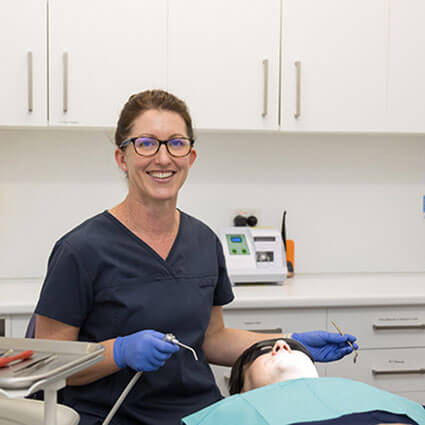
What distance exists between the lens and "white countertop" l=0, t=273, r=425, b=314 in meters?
2.12

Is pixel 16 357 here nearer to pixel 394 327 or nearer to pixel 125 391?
pixel 125 391

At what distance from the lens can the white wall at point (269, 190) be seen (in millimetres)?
2588

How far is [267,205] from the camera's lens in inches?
108

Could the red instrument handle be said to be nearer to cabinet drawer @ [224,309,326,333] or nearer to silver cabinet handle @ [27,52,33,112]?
cabinet drawer @ [224,309,326,333]

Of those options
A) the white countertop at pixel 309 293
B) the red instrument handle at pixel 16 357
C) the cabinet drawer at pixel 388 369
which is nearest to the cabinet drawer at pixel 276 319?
the white countertop at pixel 309 293

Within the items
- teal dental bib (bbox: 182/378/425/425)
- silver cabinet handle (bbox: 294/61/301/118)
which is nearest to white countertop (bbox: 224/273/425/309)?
silver cabinet handle (bbox: 294/61/301/118)

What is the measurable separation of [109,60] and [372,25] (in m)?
1.14

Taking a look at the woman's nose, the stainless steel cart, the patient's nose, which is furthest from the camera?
the woman's nose

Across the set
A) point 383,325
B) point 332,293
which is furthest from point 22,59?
point 383,325

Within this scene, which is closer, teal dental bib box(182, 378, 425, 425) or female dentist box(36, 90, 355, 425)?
teal dental bib box(182, 378, 425, 425)

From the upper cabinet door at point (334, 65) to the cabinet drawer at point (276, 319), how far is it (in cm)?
79

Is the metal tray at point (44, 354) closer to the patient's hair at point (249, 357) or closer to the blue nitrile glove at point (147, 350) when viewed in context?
the blue nitrile glove at point (147, 350)

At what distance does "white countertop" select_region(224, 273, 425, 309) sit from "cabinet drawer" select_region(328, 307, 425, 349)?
1.5 inches

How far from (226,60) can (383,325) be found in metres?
1.25
